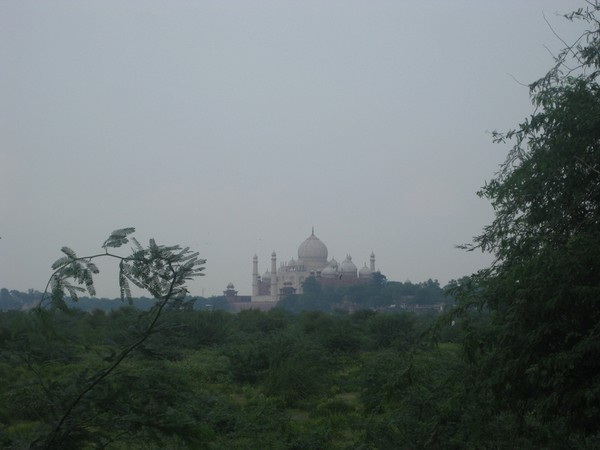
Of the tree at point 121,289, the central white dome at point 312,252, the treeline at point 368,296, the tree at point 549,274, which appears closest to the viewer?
the tree at point 121,289

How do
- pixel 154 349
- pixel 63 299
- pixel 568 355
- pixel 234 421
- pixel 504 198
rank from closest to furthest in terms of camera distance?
1. pixel 63 299
2. pixel 154 349
3. pixel 568 355
4. pixel 504 198
5. pixel 234 421

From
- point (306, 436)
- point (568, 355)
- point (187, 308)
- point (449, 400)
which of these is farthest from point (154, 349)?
point (306, 436)

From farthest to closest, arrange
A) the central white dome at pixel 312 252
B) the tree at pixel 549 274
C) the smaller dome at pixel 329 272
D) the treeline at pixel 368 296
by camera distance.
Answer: the central white dome at pixel 312 252 → the smaller dome at pixel 329 272 → the treeline at pixel 368 296 → the tree at pixel 549 274

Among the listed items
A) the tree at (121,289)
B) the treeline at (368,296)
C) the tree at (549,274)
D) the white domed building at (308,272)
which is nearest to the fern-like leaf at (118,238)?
the tree at (121,289)

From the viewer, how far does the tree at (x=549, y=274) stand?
491 cm

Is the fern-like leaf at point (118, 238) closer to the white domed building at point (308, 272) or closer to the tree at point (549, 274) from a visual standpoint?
the tree at point (549, 274)

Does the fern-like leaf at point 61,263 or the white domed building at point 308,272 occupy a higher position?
the white domed building at point 308,272

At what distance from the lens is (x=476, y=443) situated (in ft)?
21.9

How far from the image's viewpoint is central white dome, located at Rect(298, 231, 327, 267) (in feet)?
268

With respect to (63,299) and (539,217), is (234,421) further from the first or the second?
(63,299)

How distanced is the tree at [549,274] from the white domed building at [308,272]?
2706 inches

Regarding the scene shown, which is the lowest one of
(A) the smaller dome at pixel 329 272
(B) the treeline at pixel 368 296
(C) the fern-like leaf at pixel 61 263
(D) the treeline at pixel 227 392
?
(D) the treeline at pixel 227 392

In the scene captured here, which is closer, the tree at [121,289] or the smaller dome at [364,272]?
the tree at [121,289]

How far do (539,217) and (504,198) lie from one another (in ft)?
1.55
